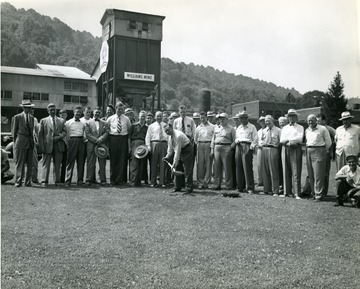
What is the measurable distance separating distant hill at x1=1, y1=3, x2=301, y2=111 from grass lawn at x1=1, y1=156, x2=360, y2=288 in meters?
3.30

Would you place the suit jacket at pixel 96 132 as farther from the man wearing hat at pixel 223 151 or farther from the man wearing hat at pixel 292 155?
the man wearing hat at pixel 292 155

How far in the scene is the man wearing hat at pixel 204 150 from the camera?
10.0 metres

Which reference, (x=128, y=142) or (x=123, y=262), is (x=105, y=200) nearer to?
(x=128, y=142)

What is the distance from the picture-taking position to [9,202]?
689cm

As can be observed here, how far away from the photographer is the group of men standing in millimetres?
8469

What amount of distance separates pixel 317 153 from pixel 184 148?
9.37 feet

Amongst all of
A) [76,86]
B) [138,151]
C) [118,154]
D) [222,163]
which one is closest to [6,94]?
[76,86]

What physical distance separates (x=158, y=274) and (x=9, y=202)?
4.09 m

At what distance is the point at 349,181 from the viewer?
7.52 meters

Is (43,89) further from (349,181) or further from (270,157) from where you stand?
A: (349,181)

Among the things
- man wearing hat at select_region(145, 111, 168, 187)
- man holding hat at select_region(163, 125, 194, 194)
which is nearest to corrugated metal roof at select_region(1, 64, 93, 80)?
man wearing hat at select_region(145, 111, 168, 187)

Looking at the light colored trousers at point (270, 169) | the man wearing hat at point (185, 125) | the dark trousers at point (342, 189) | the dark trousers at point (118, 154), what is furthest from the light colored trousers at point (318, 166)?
the dark trousers at point (118, 154)

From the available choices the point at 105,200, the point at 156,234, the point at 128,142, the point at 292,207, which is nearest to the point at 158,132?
the point at 128,142

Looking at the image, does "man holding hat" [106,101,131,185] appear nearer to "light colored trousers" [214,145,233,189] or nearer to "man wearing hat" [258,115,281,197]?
"light colored trousers" [214,145,233,189]
